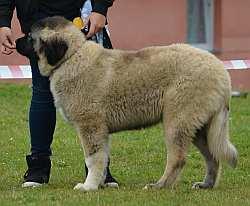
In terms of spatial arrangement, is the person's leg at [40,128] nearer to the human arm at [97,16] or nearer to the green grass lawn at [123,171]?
the green grass lawn at [123,171]

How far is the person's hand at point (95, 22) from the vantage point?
719 cm

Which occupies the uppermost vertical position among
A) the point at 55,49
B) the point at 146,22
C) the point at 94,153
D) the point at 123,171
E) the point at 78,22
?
the point at 78,22

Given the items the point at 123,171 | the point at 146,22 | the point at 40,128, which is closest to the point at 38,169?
the point at 40,128

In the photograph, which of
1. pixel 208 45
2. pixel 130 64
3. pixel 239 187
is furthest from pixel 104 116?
pixel 208 45

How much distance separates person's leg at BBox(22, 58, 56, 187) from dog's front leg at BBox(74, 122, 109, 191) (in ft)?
1.76

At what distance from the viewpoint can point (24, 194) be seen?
22.1ft

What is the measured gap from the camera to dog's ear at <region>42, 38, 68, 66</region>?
696 centimetres

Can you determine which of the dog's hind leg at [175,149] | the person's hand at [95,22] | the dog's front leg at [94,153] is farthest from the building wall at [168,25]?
the dog's hind leg at [175,149]

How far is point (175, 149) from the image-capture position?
6.88 m

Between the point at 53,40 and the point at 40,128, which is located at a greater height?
the point at 53,40

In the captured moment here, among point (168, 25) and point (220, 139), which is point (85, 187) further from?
point (168, 25)

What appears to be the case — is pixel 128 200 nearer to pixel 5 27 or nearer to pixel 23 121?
pixel 5 27

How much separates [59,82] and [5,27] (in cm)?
78

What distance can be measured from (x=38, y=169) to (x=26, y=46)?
3.72 feet
